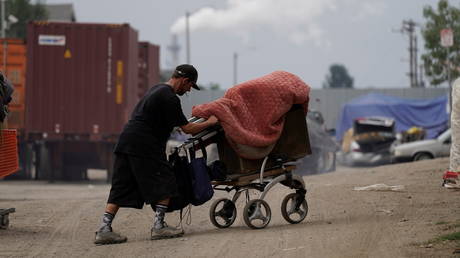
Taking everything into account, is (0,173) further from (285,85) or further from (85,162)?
(85,162)

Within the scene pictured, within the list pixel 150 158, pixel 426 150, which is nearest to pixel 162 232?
pixel 150 158

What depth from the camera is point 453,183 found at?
13664mm

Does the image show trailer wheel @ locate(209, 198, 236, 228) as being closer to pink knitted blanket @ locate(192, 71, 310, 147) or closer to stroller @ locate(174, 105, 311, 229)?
stroller @ locate(174, 105, 311, 229)

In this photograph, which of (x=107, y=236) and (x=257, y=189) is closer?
(x=107, y=236)

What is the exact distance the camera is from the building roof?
243ft

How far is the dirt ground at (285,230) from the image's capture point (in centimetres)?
861

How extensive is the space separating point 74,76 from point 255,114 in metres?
15.9

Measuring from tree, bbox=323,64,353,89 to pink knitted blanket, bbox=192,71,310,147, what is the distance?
172m

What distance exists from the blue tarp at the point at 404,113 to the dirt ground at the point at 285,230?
28846mm

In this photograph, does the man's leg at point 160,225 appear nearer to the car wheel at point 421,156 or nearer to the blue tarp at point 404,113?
the car wheel at point 421,156

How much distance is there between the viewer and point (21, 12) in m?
53.5

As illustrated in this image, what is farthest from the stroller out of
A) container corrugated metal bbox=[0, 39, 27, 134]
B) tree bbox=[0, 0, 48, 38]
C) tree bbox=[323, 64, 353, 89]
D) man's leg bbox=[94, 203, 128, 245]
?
tree bbox=[323, 64, 353, 89]

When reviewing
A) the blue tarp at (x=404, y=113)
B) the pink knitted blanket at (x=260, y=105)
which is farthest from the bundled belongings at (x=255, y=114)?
the blue tarp at (x=404, y=113)

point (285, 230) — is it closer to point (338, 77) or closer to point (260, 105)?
point (260, 105)
